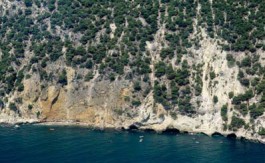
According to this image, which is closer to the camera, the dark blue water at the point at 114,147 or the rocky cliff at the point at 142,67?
the dark blue water at the point at 114,147

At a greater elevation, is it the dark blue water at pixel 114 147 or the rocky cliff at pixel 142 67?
the rocky cliff at pixel 142 67

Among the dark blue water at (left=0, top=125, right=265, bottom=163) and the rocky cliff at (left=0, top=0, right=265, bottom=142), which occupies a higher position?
the rocky cliff at (left=0, top=0, right=265, bottom=142)

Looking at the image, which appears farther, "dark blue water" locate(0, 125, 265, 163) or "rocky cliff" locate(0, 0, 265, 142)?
"rocky cliff" locate(0, 0, 265, 142)

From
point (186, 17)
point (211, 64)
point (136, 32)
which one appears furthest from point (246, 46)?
point (136, 32)

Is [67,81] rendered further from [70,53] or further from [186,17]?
[186,17]
